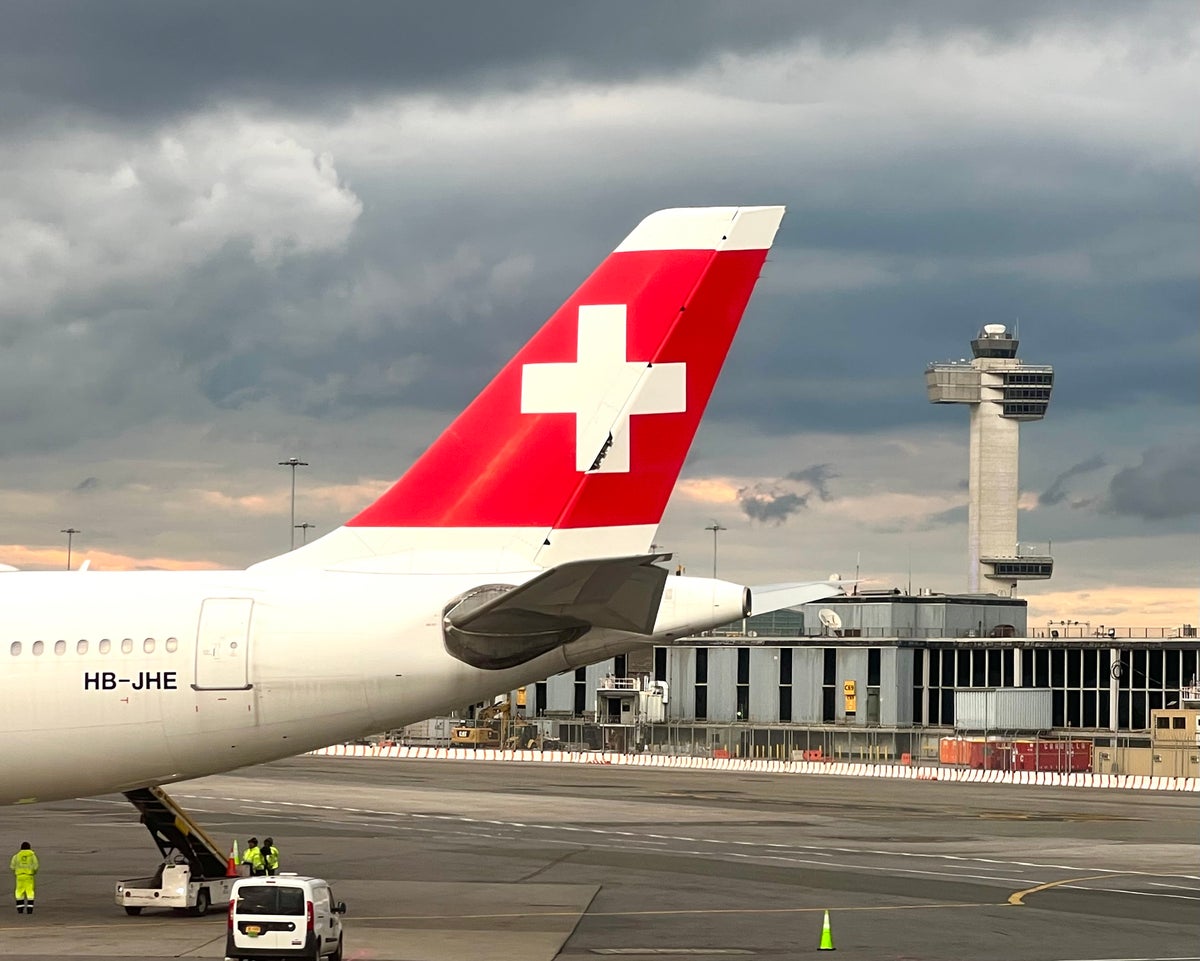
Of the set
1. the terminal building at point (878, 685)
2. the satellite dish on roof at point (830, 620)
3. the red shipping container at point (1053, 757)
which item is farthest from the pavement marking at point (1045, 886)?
the satellite dish on roof at point (830, 620)

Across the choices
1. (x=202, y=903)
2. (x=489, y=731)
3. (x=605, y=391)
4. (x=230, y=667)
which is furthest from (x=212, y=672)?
(x=489, y=731)

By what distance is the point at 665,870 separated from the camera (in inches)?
1827

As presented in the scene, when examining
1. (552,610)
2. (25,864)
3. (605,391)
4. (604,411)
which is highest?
(605,391)

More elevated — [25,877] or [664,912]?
[25,877]

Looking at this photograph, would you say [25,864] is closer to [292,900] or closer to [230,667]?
[230,667]

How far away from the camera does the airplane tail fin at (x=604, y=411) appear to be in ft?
104

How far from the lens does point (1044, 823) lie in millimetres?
66562

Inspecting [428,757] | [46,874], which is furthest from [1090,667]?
[46,874]

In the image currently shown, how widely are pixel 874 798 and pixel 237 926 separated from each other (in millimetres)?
58789

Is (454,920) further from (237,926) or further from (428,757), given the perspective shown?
(428,757)

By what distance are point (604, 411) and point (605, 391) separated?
0.38 m

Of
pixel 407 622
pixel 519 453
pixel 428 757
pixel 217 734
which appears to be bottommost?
pixel 428 757

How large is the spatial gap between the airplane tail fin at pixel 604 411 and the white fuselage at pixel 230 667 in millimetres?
1046

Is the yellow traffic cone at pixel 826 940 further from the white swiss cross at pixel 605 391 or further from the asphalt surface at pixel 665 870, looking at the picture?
the white swiss cross at pixel 605 391
